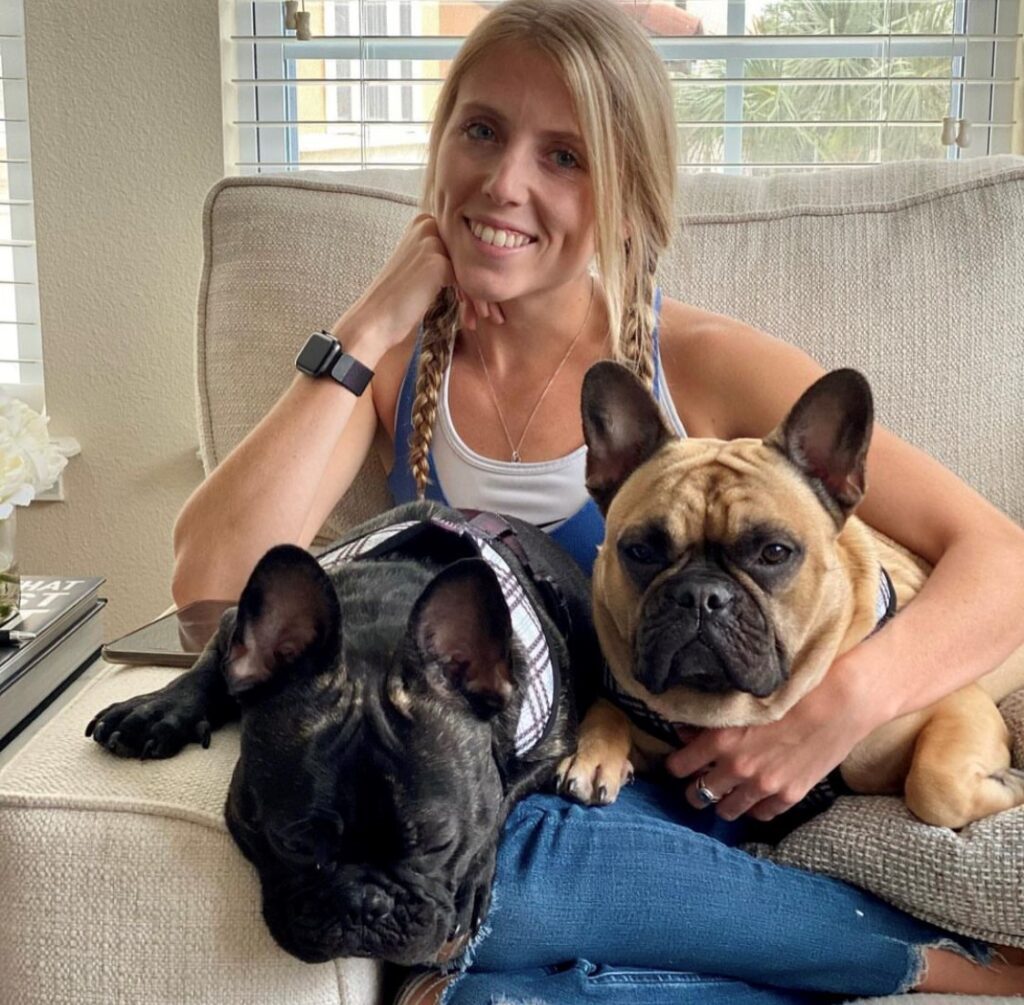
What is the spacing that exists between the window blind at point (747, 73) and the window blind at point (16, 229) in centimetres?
42

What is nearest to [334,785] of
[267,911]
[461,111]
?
[267,911]

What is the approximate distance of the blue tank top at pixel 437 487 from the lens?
5.19 ft

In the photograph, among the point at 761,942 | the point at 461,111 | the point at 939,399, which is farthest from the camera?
the point at 939,399

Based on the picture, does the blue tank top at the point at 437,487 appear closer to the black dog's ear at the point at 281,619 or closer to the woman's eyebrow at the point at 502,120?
the woman's eyebrow at the point at 502,120

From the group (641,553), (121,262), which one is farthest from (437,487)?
(121,262)

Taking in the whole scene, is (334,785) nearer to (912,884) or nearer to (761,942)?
(761,942)

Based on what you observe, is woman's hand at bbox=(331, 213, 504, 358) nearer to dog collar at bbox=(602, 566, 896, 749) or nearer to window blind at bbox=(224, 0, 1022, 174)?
dog collar at bbox=(602, 566, 896, 749)

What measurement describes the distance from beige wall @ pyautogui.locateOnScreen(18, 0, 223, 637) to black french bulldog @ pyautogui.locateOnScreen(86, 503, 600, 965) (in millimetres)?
1367

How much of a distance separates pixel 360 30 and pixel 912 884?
6.28 ft

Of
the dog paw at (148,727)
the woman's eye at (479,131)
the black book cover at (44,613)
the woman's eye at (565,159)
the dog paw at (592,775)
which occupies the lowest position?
the black book cover at (44,613)

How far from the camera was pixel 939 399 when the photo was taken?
1.73m

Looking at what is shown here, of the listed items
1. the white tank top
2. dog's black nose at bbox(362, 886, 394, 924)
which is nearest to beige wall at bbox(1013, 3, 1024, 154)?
the white tank top

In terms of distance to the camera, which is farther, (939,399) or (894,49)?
(894,49)

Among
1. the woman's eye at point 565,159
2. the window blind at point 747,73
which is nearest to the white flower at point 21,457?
the woman's eye at point 565,159
